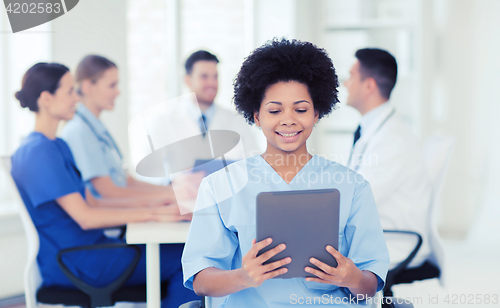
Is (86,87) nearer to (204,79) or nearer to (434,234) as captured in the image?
(204,79)

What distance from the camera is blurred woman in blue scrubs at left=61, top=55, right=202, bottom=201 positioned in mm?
2146

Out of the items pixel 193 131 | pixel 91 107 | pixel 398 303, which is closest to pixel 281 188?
pixel 398 303

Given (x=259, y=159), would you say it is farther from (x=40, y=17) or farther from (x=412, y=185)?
(x=40, y=17)

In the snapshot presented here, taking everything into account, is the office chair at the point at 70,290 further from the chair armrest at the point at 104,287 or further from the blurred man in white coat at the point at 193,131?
the blurred man in white coat at the point at 193,131

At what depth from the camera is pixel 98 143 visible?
223 centimetres

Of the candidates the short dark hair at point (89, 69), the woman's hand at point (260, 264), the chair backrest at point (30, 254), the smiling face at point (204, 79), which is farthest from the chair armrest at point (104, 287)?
the smiling face at point (204, 79)

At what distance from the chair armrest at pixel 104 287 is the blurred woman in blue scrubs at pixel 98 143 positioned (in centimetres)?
40

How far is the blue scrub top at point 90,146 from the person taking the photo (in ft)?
7.01

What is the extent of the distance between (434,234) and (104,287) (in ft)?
4.35

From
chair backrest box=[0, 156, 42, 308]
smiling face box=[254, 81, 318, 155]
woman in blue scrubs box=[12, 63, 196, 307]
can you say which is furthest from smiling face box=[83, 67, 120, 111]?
smiling face box=[254, 81, 318, 155]

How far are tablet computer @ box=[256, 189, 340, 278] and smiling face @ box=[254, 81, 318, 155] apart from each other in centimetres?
26

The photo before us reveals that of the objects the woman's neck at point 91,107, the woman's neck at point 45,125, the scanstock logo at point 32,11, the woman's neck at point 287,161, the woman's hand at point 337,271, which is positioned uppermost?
the scanstock logo at point 32,11

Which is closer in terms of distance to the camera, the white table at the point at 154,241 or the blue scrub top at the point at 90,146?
the white table at the point at 154,241

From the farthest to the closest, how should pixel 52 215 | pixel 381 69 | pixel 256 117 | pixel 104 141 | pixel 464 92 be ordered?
pixel 464 92, pixel 104 141, pixel 381 69, pixel 52 215, pixel 256 117
